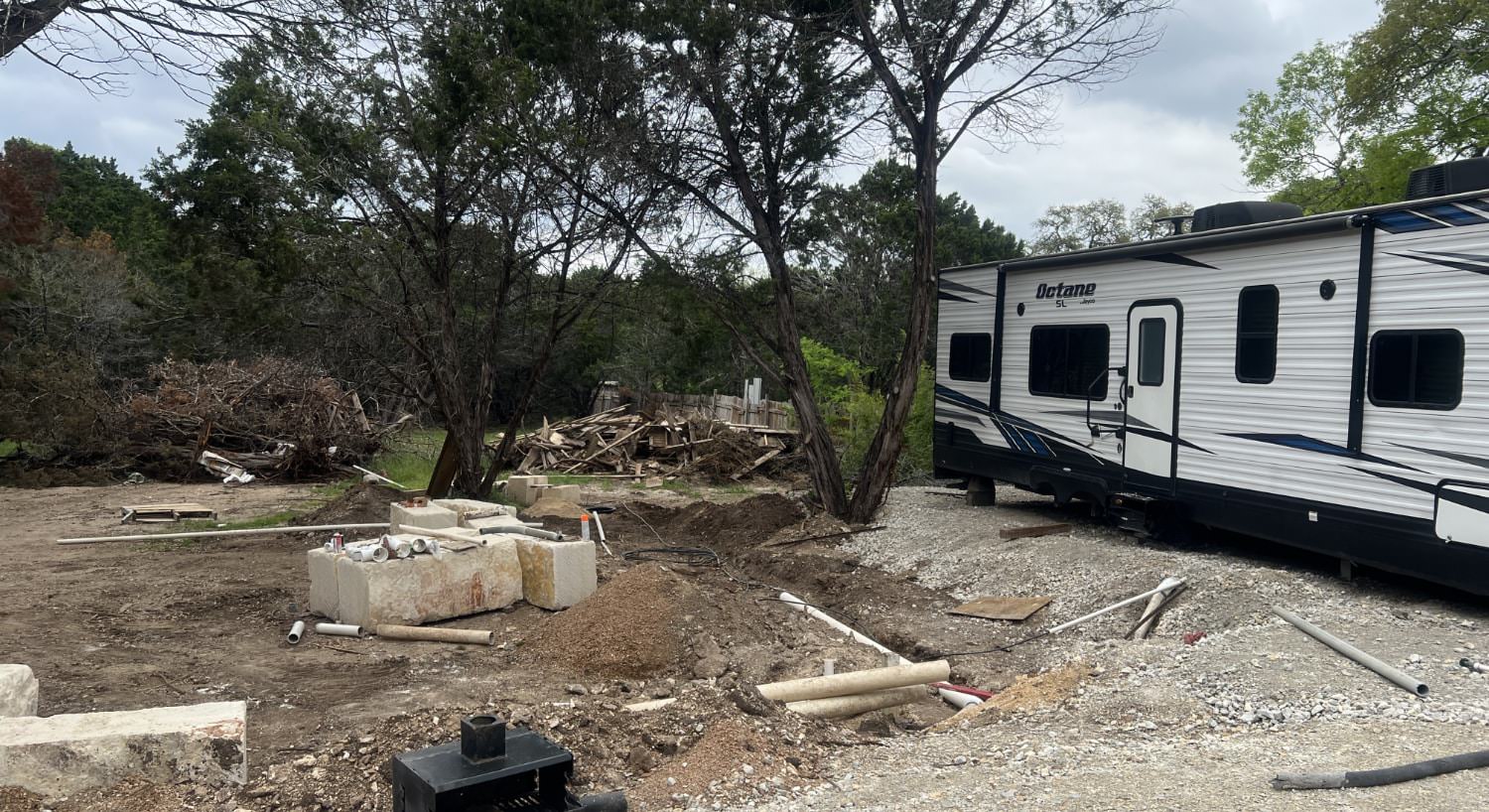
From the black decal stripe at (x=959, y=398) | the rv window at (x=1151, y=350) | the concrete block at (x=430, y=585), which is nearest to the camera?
the concrete block at (x=430, y=585)

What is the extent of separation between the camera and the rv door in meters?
10.9

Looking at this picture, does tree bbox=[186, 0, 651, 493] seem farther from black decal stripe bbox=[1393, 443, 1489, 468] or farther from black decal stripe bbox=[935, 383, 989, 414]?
black decal stripe bbox=[1393, 443, 1489, 468]

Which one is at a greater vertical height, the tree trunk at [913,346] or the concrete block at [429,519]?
the tree trunk at [913,346]

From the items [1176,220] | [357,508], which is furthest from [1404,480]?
[357,508]

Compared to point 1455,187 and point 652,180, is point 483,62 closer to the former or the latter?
point 652,180

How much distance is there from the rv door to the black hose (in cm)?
598

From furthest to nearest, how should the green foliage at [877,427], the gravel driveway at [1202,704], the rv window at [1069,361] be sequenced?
the green foliage at [877,427] < the rv window at [1069,361] < the gravel driveway at [1202,704]

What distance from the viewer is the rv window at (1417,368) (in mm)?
8047

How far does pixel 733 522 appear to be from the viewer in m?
15.6

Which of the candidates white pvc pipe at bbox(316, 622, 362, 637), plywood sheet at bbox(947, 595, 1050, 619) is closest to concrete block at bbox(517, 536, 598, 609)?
white pvc pipe at bbox(316, 622, 362, 637)

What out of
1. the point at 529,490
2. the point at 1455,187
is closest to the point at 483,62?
the point at 529,490

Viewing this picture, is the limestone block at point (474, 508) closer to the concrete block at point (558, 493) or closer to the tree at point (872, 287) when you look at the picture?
the concrete block at point (558, 493)

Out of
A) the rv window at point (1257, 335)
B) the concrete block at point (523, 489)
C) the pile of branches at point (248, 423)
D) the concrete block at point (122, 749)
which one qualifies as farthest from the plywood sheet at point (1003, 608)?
the pile of branches at point (248, 423)

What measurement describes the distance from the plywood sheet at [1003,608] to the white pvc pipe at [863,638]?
→ 44.1 inches
